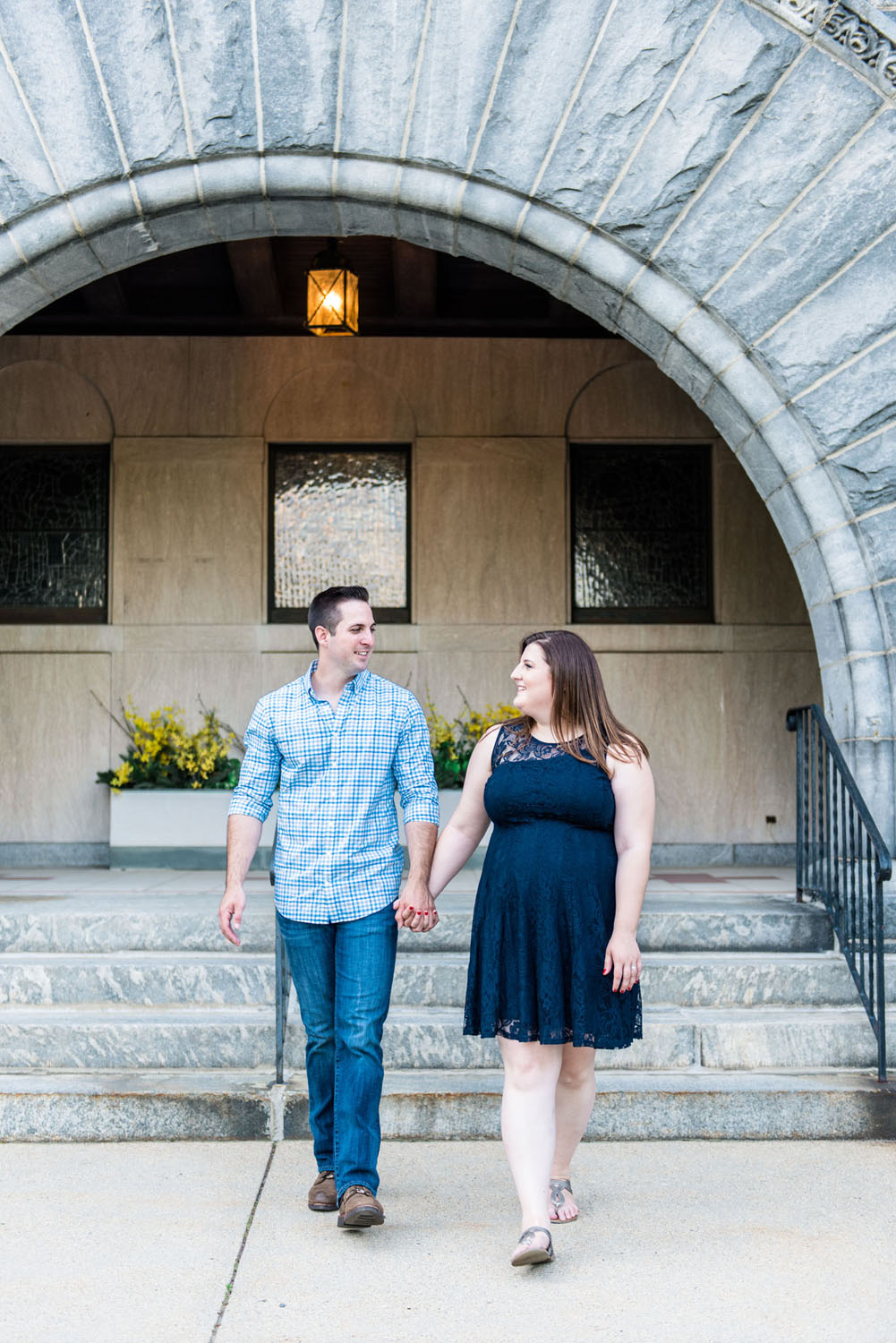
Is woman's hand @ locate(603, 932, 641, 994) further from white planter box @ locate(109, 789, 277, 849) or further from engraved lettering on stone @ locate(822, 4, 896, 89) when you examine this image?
white planter box @ locate(109, 789, 277, 849)

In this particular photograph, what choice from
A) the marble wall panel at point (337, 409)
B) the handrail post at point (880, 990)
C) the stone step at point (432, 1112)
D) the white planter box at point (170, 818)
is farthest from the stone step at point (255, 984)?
the marble wall panel at point (337, 409)

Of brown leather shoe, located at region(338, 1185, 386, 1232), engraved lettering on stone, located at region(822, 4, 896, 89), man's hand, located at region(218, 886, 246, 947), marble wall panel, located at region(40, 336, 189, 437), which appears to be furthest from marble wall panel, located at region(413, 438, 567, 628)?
brown leather shoe, located at region(338, 1185, 386, 1232)

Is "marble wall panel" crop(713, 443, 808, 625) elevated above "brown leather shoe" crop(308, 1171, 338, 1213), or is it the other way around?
"marble wall panel" crop(713, 443, 808, 625)

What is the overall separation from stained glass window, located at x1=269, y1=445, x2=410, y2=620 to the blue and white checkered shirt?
5238mm

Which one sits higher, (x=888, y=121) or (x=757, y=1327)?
(x=888, y=121)

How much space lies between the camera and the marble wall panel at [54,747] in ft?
29.6

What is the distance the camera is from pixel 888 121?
5.91 metres

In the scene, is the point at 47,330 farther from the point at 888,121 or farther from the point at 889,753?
the point at 889,753

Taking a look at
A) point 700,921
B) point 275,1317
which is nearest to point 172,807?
point 700,921

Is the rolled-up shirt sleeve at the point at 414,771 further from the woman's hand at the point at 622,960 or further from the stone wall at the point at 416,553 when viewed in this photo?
the stone wall at the point at 416,553

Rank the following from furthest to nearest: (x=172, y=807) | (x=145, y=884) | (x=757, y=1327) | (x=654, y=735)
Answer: (x=654, y=735) → (x=172, y=807) → (x=145, y=884) → (x=757, y=1327)

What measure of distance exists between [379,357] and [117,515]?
2227mm

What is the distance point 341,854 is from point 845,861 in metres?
2.71

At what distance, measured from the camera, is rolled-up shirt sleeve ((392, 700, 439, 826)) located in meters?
4.07
